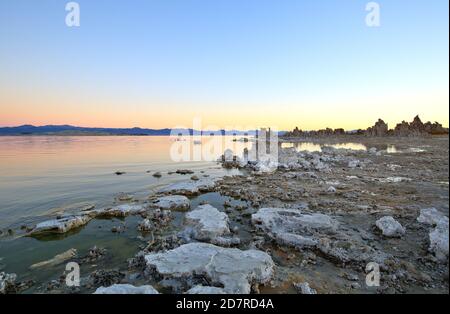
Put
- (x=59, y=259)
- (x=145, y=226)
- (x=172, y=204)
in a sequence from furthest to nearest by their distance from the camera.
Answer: (x=172, y=204) → (x=145, y=226) → (x=59, y=259)

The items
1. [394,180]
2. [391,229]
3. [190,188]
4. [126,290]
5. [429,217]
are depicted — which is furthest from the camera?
[394,180]

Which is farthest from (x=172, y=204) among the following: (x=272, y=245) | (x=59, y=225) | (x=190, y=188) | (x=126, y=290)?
(x=126, y=290)

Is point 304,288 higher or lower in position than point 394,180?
lower

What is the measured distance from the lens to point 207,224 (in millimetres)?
10852

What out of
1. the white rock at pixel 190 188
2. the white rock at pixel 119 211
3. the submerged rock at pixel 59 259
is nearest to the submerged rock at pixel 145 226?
the white rock at pixel 119 211

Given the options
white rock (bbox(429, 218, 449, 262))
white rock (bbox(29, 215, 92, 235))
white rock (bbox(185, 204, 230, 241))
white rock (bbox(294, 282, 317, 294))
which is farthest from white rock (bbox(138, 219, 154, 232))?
white rock (bbox(429, 218, 449, 262))

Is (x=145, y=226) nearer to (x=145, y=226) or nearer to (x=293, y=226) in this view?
(x=145, y=226)

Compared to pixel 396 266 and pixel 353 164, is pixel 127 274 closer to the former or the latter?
pixel 396 266

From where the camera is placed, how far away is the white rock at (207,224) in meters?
10.3

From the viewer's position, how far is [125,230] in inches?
463

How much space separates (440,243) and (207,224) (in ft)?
28.0

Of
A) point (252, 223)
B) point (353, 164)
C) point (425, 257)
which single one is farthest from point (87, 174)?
point (353, 164)

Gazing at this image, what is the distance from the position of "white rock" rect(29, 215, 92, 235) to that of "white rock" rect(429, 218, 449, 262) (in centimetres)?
1523
